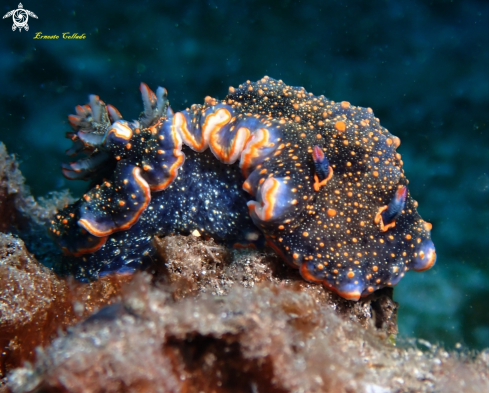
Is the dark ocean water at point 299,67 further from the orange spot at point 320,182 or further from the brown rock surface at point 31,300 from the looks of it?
the brown rock surface at point 31,300

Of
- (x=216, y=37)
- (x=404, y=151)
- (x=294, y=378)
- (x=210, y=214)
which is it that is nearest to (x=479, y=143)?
(x=404, y=151)

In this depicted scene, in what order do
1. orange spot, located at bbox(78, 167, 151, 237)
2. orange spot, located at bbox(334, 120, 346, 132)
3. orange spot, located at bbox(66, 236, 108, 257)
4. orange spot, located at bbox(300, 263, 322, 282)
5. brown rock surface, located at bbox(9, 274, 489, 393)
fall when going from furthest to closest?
orange spot, located at bbox(66, 236, 108, 257)
orange spot, located at bbox(78, 167, 151, 237)
orange spot, located at bbox(334, 120, 346, 132)
orange spot, located at bbox(300, 263, 322, 282)
brown rock surface, located at bbox(9, 274, 489, 393)

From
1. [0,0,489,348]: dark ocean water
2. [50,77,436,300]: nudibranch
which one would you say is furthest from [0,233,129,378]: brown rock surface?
[0,0,489,348]: dark ocean water

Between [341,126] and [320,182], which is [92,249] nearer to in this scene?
[320,182]

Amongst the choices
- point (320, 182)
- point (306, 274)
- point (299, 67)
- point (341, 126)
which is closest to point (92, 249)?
point (306, 274)

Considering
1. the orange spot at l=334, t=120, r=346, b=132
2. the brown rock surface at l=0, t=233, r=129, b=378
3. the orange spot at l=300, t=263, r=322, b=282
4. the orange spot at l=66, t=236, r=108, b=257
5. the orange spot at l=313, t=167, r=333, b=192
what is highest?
the orange spot at l=334, t=120, r=346, b=132

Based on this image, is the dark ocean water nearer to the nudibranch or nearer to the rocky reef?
the nudibranch
